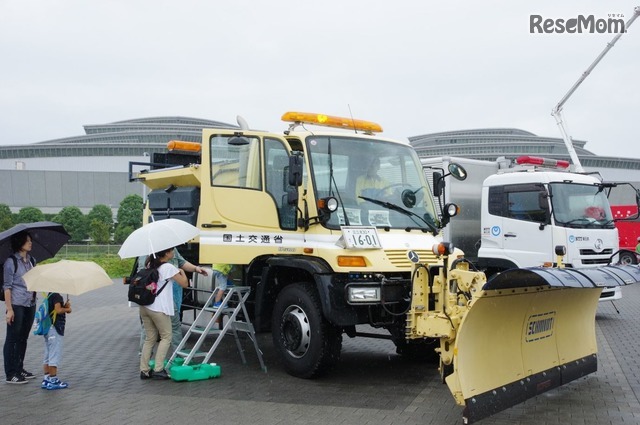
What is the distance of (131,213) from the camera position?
151 ft

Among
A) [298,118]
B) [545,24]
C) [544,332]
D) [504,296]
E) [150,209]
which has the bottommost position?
[544,332]

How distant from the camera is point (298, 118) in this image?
8.14 m

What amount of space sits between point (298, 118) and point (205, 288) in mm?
2935

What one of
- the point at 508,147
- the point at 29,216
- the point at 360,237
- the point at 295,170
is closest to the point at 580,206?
the point at 360,237

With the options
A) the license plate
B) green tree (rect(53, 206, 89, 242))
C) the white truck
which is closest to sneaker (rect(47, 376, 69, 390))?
the license plate

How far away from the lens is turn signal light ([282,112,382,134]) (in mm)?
8164

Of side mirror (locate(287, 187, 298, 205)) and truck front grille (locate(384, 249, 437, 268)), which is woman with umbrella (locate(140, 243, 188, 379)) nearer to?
side mirror (locate(287, 187, 298, 205))

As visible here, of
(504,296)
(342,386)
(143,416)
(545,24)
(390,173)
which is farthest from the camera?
(545,24)

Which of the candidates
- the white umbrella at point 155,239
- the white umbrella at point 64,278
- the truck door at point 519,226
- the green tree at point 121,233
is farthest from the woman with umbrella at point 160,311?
the green tree at point 121,233

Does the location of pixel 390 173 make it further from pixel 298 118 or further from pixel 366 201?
pixel 298 118

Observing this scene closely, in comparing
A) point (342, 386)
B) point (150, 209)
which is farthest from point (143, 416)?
point (150, 209)

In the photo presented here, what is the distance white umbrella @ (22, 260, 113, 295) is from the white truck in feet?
21.3

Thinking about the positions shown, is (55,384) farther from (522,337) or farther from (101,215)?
(101,215)

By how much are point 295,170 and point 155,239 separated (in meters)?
1.74
